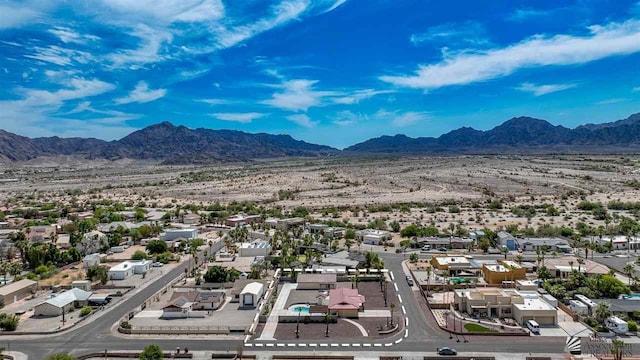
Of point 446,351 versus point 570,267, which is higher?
point 570,267

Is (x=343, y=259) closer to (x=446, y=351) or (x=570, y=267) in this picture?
(x=570, y=267)

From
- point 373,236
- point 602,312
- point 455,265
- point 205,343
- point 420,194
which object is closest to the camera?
point 205,343

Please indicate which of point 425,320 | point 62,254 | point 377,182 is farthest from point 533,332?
point 377,182

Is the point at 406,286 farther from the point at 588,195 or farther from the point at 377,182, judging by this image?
the point at 377,182

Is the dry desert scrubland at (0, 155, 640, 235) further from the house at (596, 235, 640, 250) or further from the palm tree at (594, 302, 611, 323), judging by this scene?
the palm tree at (594, 302, 611, 323)

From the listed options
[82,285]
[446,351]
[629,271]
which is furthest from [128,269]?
[629,271]

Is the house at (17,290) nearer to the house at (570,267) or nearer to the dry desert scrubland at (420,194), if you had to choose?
the dry desert scrubland at (420,194)

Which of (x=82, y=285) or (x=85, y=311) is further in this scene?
(x=82, y=285)
